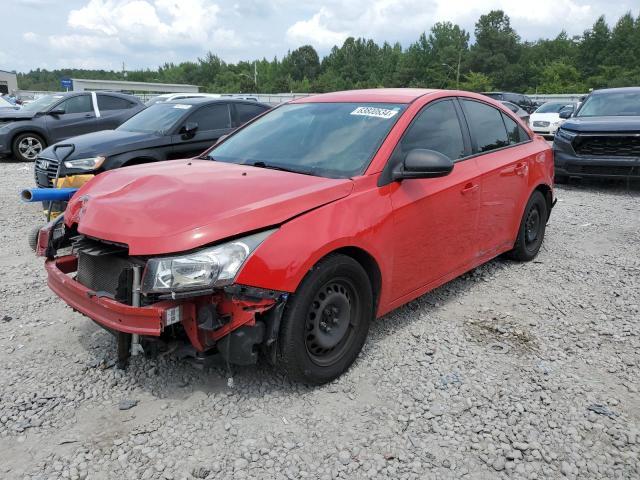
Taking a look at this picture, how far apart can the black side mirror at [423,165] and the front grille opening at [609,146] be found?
7023 mm

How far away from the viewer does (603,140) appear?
361 inches

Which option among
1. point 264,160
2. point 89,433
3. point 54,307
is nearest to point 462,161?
point 264,160

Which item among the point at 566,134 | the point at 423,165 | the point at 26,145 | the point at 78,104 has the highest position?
the point at 78,104

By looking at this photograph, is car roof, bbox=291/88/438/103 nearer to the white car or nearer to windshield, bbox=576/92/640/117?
windshield, bbox=576/92/640/117

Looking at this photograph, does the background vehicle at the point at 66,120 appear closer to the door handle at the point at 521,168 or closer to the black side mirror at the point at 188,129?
the black side mirror at the point at 188,129

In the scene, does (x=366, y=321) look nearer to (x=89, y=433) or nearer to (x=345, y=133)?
(x=345, y=133)

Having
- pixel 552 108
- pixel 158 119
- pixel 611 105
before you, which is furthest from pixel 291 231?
pixel 552 108

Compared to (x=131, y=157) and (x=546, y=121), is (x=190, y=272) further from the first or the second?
(x=546, y=121)

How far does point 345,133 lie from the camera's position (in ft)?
12.1

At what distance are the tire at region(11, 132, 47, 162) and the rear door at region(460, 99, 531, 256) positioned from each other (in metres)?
11.3

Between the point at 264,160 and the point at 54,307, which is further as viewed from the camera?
the point at 54,307

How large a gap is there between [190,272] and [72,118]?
1144 centimetres

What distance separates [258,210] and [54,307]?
7.85 ft

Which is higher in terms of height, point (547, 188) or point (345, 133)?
point (345, 133)
